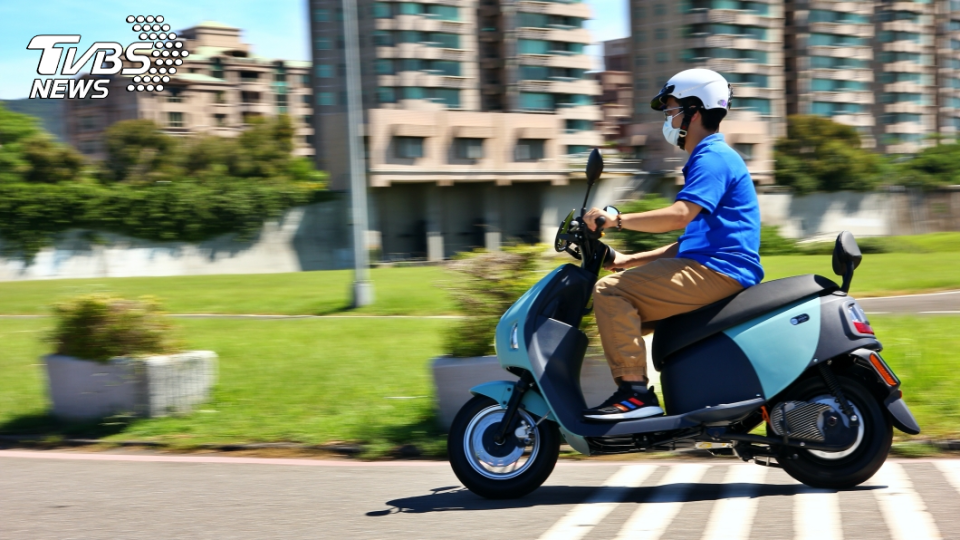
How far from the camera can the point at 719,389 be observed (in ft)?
15.1

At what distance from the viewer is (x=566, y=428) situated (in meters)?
4.60

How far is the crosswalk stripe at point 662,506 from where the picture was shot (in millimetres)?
4062

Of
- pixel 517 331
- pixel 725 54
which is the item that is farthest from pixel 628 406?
pixel 725 54

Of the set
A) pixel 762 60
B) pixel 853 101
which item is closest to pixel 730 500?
pixel 762 60

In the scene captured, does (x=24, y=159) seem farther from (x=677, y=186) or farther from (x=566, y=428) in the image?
(x=566, y=428)

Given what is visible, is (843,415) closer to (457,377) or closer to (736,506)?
(736,506)

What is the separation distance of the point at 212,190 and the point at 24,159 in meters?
7.26

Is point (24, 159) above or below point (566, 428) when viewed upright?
above

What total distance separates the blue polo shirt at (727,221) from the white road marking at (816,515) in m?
0.99

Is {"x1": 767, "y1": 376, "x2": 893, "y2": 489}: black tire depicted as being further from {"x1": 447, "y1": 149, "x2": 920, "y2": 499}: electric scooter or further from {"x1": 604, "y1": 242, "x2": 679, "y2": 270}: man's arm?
{"x1": 604, "y1": 242, "x2": 679, "y2": 270}: man's arm

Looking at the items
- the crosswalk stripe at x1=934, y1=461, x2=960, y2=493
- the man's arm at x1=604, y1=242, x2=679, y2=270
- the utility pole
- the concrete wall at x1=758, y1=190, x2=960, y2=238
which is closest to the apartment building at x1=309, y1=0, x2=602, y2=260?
the concrete wall at x1=758, y1=190, x2=960, y2=238

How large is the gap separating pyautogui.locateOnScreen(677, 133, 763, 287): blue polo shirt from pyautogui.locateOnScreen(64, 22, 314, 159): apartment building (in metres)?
71.9

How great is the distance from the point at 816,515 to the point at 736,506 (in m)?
0.36

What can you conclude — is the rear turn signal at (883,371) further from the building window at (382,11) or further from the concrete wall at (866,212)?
the concrete wall at (866,212)
